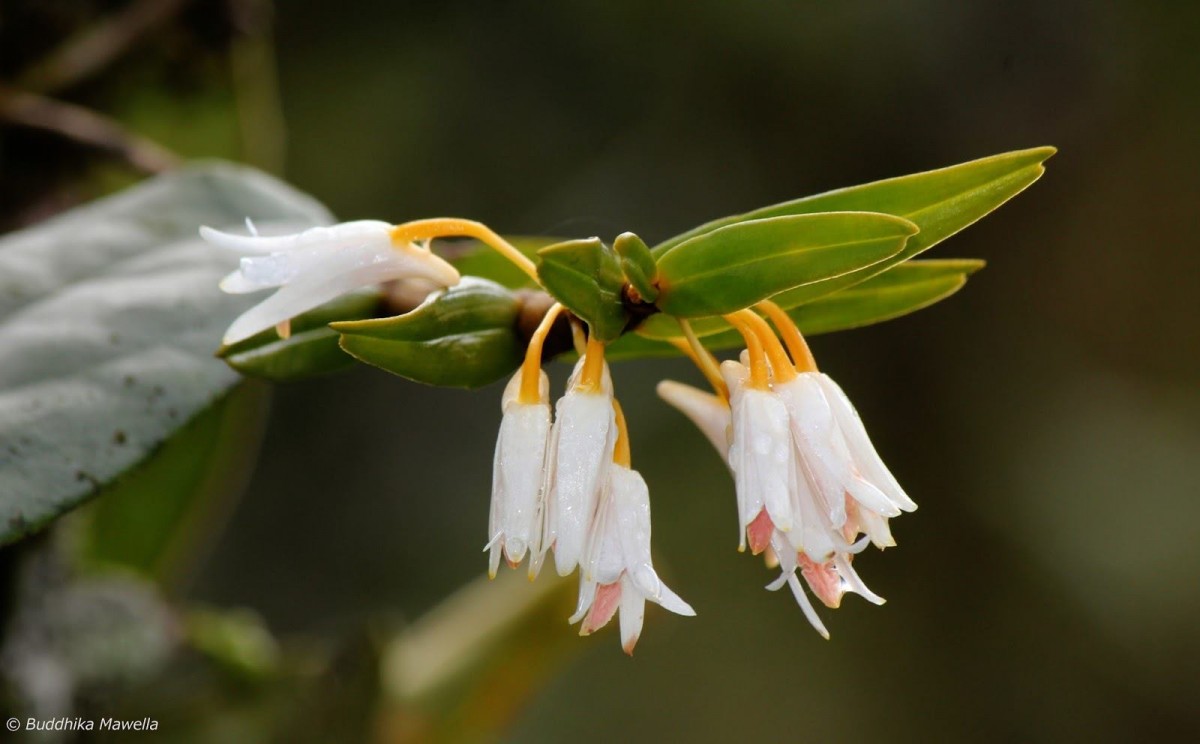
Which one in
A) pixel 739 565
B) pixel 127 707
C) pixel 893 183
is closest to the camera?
pixel 893 183

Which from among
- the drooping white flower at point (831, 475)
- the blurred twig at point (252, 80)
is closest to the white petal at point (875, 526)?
the drooping white flower at point (831, 475)

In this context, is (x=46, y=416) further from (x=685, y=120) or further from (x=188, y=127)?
(x=685, y=120)

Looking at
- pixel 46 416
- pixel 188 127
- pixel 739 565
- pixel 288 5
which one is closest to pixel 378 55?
pixel 288 5

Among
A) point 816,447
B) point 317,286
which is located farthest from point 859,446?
point 317,286

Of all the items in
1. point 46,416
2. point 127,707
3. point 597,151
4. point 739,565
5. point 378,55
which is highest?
point 378,55

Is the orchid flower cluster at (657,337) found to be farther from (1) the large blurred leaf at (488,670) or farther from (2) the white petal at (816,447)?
(1) the large blurred leaf at (488,670)

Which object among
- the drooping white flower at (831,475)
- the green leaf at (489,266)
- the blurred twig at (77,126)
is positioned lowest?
the drooping white flower at (831,475)

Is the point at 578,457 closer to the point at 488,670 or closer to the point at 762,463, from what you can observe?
the point at 762,463

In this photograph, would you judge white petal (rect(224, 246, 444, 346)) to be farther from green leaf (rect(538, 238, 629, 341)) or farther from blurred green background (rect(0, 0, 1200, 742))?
blurred green background (rect(0, 0, 1200, 742))
